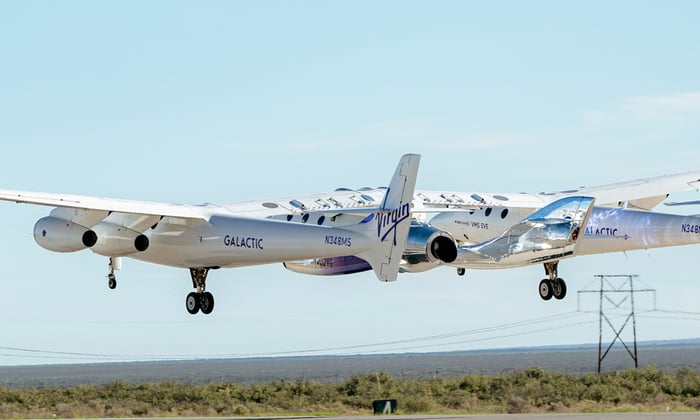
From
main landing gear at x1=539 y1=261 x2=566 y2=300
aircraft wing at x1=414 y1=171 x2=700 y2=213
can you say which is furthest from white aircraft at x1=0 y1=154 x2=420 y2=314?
main landing gear at x1=539 y1=261 x2=566 y2=300

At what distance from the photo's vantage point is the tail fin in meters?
42.6

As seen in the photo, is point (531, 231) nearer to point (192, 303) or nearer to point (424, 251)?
point (424, 251)

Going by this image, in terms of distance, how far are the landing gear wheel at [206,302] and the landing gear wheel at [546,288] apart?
40.7 ft

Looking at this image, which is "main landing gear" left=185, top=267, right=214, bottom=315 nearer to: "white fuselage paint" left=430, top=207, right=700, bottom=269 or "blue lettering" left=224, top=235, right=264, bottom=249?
"blue lettering" left=224, top=235, right=264, bottom=249

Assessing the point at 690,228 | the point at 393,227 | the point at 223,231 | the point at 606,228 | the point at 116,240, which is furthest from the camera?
the point at 606,228

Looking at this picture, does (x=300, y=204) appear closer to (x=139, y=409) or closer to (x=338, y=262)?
(x=338, y=262)

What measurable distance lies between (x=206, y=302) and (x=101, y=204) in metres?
5.78

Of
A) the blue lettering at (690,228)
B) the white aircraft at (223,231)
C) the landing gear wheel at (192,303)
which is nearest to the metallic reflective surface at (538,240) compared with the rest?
the blue lettering at (690,228)

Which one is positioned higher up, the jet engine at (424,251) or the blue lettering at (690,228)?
the blue lettering at (690,228)

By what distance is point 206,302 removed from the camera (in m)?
48.1

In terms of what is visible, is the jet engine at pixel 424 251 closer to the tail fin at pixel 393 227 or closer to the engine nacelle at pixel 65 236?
the tail fin at pixel 393 227

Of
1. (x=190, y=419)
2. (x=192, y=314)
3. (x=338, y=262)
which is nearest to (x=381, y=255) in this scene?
(x=338, y=262)

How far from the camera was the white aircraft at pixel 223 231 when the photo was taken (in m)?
42.5

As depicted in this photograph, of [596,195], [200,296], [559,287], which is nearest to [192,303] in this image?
[200,296]
